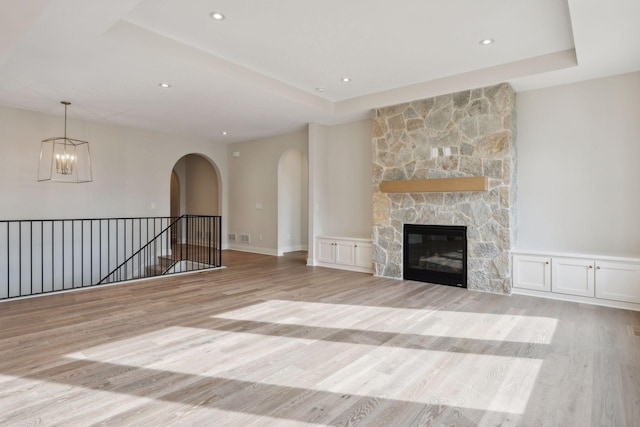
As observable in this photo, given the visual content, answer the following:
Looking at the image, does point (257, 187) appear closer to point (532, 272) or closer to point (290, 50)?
point (290, 50)

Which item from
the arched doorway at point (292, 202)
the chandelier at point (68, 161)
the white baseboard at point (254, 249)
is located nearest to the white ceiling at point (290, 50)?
the chandelier at point (68, 161)

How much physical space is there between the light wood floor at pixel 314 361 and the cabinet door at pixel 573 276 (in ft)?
0.70

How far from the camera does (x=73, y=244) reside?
6.46 meters

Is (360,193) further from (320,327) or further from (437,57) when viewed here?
(320,327)

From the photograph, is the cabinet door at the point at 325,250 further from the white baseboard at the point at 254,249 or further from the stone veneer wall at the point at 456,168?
the white baseboard at the point at 254,249

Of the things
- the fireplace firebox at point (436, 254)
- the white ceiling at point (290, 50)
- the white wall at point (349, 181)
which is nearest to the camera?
the white ceiling at point (290, 50)

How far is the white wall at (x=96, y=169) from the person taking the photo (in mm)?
6145

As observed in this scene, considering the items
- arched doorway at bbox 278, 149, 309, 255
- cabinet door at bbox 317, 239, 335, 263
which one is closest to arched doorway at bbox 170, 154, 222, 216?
arched doorway at bbox 278, 149, 309, 255

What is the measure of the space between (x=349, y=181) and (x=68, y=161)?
5048mm

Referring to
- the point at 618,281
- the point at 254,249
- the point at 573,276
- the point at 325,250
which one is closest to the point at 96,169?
the point at 254,249

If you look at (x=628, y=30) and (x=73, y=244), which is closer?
(x=628, y=30)

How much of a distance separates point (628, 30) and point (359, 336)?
12.8 ft

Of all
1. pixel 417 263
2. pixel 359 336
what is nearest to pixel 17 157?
pixel 359 336

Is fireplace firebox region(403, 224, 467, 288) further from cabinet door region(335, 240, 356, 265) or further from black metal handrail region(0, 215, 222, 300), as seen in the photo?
black metal handrail region(0, 215, 222, 300)
